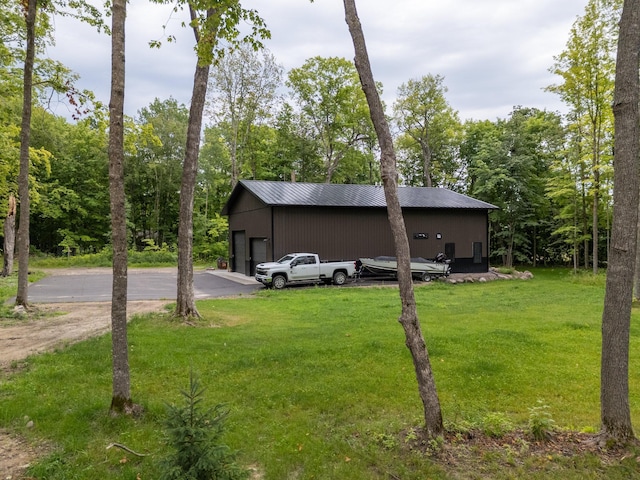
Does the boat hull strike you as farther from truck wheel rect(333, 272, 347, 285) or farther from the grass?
the grass

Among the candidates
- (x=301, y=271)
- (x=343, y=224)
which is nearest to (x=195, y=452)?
(x=301, y=271)

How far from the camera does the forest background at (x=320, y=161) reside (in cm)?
2656

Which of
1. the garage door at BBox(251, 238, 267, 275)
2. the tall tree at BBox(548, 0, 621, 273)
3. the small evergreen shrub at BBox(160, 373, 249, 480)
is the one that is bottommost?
the small evergreen shrub at BBox(160, 373, 249, 480)

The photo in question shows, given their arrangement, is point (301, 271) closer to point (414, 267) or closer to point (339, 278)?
point (339, 278)

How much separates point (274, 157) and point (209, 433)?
35.6m

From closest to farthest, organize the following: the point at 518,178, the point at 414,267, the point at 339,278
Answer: the point at 339,278 < the point at 414,267 < the point at 518,178

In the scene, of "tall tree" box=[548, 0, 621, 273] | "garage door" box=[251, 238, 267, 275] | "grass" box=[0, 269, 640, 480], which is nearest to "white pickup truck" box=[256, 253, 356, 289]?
"garage door" box=[251, 238, 267, 275]

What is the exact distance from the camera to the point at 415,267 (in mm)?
18922

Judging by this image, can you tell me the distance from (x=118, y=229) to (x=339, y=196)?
17.2 metres

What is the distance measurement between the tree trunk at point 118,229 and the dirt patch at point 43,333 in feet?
2.65

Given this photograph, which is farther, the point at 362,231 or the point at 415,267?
the point at 362,231

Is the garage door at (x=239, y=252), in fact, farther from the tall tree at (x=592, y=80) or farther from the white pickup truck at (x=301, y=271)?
the tall tree at (x=592, y=80)

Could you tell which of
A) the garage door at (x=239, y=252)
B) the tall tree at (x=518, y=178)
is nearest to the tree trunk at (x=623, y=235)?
the garage door at (x=239, y=252)

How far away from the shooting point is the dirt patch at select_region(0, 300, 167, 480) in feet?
11.0
